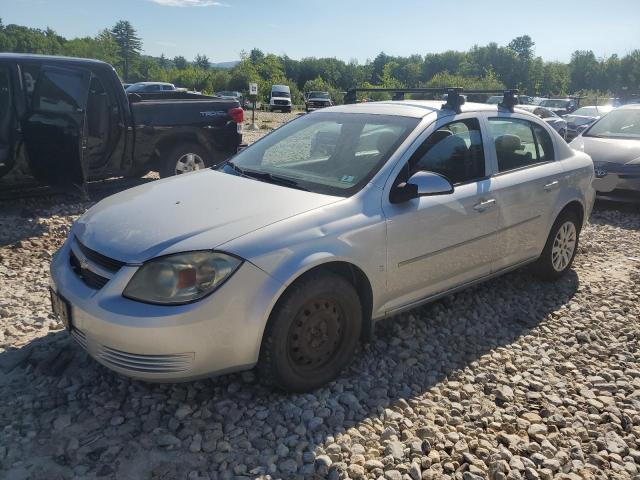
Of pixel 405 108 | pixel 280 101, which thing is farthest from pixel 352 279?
pixel 280 101

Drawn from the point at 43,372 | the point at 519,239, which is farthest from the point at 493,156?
the point at 43,372

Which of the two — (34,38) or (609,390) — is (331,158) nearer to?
(609,390)

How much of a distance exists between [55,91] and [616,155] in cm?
767

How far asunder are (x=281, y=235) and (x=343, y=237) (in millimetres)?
387

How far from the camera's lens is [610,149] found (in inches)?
328

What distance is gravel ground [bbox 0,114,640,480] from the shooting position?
259 cm

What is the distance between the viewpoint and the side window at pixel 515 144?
4215 millimetres

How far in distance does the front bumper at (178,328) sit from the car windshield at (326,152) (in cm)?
93

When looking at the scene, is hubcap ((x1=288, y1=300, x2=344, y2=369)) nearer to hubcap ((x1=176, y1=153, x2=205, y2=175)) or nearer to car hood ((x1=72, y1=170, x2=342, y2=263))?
car hood ((x1=72, y1=170, x2=342, y2=263))

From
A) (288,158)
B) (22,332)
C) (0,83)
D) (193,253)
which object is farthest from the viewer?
(0,83)

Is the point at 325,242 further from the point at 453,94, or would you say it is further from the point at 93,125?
the point at 93,125

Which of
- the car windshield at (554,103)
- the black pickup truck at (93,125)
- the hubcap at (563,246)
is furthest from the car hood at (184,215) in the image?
the car windshield at (554,103)

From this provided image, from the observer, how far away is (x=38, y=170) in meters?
6.33

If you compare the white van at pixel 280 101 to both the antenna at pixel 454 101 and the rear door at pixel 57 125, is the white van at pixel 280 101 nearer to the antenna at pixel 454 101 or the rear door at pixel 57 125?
the rear door at pixel 57 125
